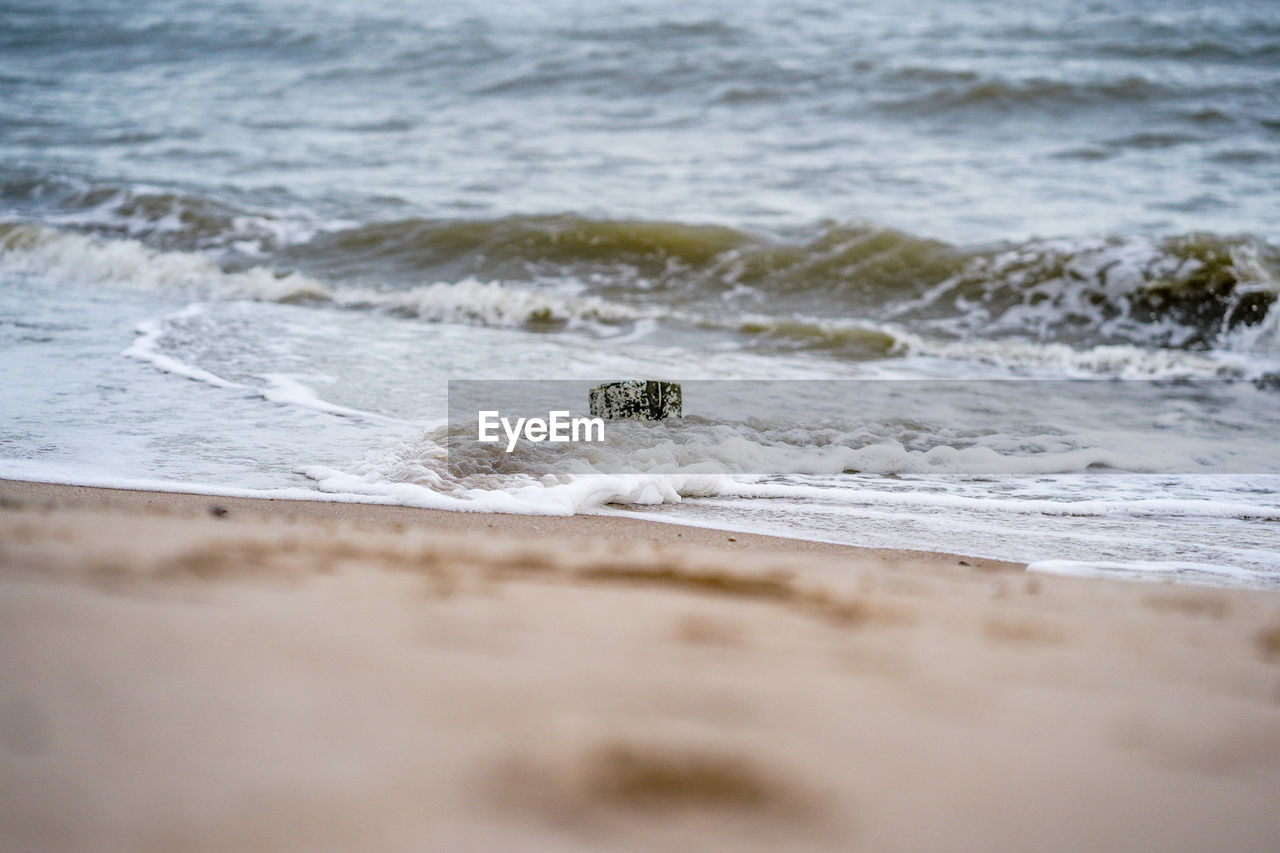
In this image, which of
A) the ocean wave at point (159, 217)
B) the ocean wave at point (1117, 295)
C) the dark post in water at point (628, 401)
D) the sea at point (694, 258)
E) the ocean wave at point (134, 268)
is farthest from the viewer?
the ocean wave at point (159, 217)

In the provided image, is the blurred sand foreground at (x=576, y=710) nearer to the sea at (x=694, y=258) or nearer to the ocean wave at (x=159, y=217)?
the sea at (x=694, y=258)

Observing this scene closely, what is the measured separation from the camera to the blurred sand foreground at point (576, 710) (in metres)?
0.91

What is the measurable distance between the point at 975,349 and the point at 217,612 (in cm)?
558

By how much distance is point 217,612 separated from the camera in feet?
4.21

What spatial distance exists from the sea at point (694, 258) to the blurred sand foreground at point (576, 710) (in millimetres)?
1200

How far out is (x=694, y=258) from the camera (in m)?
7.88

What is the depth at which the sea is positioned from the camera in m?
3.25

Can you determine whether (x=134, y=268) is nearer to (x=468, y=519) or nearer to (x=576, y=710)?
(x=468, y=519)

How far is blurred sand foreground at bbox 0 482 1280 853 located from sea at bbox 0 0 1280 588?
1.20 meters

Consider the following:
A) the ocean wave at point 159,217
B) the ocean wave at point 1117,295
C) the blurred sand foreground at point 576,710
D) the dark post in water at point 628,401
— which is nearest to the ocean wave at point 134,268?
the ocean wave at point 159,217

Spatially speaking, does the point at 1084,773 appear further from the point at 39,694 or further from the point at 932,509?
the point at 932,509

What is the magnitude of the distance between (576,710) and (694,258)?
23.0 feet

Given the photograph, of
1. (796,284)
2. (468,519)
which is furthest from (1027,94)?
(468,519)

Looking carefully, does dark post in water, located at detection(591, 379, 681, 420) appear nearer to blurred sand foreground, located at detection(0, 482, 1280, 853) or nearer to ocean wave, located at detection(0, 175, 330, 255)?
blurred sand foreground, located at detection(0, 482, 1280, 853)
